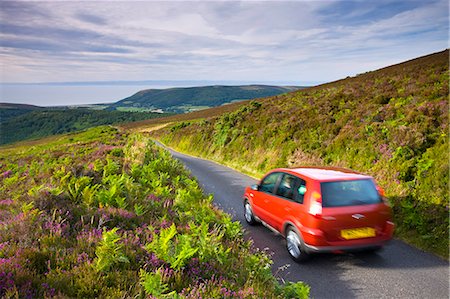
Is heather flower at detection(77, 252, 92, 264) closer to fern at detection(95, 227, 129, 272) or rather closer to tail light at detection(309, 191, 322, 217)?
fern at detection(95, 227, 129, 272)

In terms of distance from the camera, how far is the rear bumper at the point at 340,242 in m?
6.30

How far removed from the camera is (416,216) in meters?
8.13

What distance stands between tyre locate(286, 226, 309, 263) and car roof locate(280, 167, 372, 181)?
128 centimetres

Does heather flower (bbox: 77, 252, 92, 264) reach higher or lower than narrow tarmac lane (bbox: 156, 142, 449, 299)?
higher

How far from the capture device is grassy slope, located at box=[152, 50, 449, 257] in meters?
8.36

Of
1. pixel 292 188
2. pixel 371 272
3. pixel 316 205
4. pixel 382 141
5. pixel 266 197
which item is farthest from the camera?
pixel 382 141

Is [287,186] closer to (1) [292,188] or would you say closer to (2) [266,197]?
(1) [292,188]

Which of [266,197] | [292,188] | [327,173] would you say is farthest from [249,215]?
[327,173]

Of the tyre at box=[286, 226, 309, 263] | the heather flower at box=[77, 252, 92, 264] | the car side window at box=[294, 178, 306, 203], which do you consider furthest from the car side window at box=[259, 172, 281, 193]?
Result: the heather flower at box=[77, 252, 92, 264]

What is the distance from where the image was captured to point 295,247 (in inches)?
275

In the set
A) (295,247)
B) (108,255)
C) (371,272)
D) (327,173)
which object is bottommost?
(371,272)

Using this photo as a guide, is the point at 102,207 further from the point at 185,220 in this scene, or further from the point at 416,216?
the point at 416,216

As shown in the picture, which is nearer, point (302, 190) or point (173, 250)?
point (173, 250)

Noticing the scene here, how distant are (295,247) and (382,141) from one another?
675 cm
